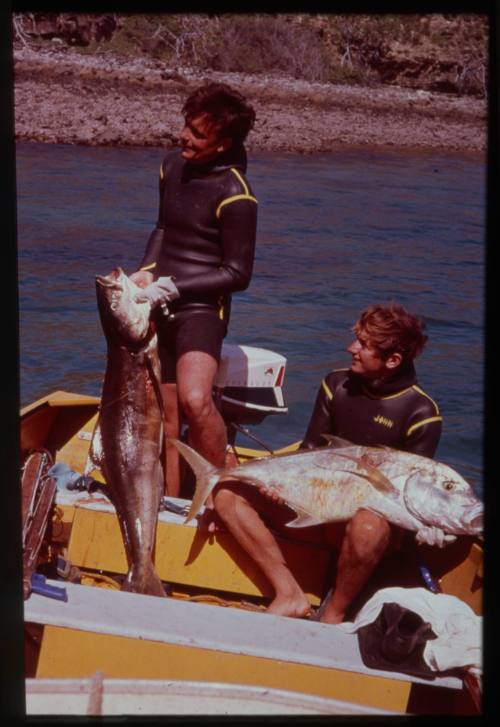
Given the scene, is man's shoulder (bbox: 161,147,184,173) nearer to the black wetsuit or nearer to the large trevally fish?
the black wetsuit

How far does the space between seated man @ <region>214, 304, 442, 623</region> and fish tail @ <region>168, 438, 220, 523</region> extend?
6 cm

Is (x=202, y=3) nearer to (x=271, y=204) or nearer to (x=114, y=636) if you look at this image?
(x=114, y=636)

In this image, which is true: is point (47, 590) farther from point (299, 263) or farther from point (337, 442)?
point (299, 263)

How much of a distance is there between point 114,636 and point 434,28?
26739 mm

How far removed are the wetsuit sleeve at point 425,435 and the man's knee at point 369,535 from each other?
1.16 feet

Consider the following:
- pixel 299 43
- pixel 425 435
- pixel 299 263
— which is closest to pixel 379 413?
pixel 425 435

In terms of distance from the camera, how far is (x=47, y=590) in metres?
3.63

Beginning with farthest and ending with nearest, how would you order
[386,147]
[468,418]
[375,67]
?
[375,67] → [386,147] → [468,418]

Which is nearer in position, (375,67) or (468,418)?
(468,418)

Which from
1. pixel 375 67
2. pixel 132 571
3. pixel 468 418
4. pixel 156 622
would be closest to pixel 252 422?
pixel 132 571

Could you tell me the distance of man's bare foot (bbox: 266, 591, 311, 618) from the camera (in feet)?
12.7

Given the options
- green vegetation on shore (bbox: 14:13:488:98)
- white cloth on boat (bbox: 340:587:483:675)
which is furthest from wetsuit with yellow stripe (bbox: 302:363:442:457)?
green vegetation on shore (bbox: 14:13:488:98)

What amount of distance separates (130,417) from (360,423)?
38.0 inches

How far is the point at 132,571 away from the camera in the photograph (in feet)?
13.1
